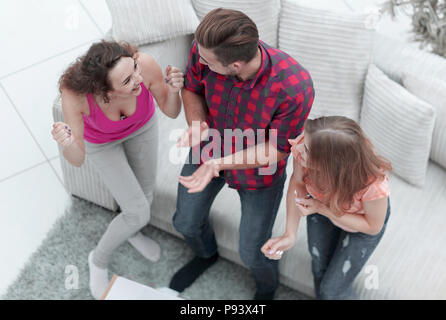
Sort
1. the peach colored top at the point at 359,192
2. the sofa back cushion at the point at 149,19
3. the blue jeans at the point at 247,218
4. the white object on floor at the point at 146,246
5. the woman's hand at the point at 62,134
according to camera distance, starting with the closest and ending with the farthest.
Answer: the peach colored top at the point at 359,192 < the woman's hand at the point at 62,134 < the blue jeans at the point at 247,218 < the sofa back cushion at the point at 149,19 < the white object on floor at the point at 146,246

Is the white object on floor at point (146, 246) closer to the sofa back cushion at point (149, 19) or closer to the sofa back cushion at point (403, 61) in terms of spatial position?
the sofa back cushion at point (149, 19)

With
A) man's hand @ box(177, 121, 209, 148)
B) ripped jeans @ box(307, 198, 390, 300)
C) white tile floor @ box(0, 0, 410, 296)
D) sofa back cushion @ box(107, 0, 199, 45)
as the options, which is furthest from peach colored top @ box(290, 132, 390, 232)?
white tile floor @ box(0, 0, 410, 296)

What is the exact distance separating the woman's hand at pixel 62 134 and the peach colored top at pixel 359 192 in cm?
67

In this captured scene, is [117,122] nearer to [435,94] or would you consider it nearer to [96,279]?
[96,279]

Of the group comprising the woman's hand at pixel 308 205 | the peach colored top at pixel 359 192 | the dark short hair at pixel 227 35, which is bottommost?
the woman's hand at pixel 308 205

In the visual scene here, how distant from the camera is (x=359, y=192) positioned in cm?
148

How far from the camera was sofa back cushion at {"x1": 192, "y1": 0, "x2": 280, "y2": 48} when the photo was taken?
2070mm

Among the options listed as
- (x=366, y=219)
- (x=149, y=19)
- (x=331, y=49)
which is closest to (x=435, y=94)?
(x=331, y=49)

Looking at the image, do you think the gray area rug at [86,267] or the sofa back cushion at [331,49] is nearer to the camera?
the sofa back cushion at [331,49]

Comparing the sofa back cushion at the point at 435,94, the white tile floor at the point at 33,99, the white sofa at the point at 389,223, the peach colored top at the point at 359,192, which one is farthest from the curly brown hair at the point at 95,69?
the sofa back cushion at the point at 435,94

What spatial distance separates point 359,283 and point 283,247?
403 mm

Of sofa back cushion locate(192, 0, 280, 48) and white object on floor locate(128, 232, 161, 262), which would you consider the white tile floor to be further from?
sofa back cushion locate(192, 0, 280, 48)

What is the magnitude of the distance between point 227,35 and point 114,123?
1.75 feet

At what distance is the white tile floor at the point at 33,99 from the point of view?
2.28m
